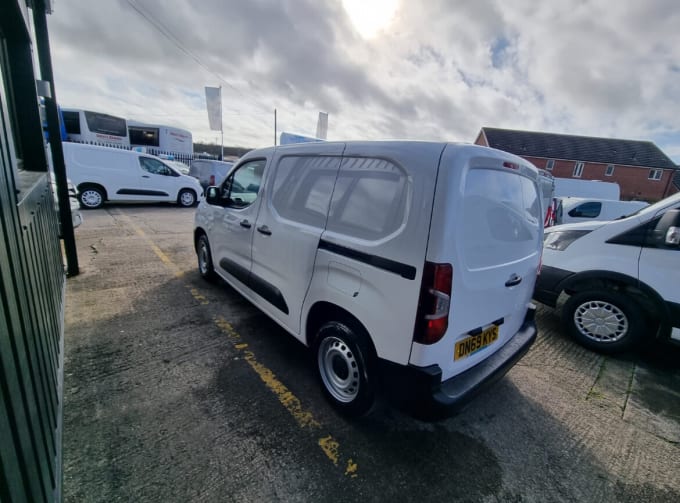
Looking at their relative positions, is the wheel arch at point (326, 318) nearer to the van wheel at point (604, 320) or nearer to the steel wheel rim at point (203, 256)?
the steel wheel rim at point (203, 256)

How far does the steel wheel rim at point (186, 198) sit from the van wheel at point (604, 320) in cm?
1163

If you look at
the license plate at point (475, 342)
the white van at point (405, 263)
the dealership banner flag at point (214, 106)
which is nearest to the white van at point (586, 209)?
the white van at point (405, 263)

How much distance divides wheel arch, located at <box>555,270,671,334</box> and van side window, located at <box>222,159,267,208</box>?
142 inches

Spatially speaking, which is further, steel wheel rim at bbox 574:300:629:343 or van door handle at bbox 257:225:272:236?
steel wheel rim at bbox 574:300:629:343

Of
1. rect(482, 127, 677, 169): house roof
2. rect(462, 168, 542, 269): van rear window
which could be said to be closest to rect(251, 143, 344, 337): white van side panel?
rect(462, 168, 542, 269): van rear window

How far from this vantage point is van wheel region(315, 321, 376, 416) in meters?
1.94

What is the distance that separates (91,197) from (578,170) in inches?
1578

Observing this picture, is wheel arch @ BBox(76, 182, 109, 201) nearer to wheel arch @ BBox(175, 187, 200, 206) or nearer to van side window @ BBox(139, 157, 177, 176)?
van side window @ BBox(139, 157, 177, 176)

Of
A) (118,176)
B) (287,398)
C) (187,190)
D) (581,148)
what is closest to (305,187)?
(287,398)

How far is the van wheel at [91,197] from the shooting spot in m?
8.83

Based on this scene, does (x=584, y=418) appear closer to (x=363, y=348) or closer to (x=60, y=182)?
(x=363, y=348)

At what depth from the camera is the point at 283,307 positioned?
2607 millimetres

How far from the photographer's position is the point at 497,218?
191 centimetres

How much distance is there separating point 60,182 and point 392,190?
445 centimetres
